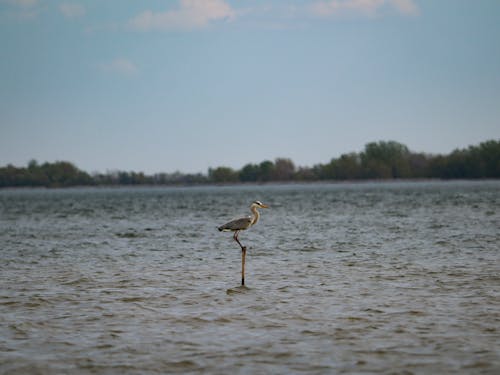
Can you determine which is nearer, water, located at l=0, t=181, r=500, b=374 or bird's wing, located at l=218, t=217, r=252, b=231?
water, located at l=0, t=181, r=500, b=374

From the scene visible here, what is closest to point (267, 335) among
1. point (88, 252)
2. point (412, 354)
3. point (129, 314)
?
point (412, 354)

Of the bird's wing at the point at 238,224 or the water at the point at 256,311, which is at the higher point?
the bird's wing at the point at 238,224

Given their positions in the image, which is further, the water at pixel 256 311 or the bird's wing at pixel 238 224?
the bird's wing at pixel 238 224

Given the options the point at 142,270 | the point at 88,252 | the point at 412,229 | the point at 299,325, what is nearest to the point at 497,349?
the point at 299,325

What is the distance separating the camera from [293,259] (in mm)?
22734

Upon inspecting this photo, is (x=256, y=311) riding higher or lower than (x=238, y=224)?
lower

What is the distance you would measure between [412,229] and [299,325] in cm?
2492

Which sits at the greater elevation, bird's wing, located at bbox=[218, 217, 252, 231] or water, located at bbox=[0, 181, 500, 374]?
bird's wing, located at bbox=[218, 217, 252, 231]

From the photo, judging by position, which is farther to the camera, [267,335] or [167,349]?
[267,335]

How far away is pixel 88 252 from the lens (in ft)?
86.9

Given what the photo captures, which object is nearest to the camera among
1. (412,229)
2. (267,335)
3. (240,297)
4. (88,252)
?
(267,335)

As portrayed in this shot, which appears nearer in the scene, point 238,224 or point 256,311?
point 256,311

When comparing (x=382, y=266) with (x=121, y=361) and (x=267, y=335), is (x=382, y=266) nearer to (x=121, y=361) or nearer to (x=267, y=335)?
(x=267, y=335)

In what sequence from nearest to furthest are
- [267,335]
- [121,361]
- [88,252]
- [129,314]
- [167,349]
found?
[121,361] → [167,349] → [267,335] → [129,314] → [88,252]
